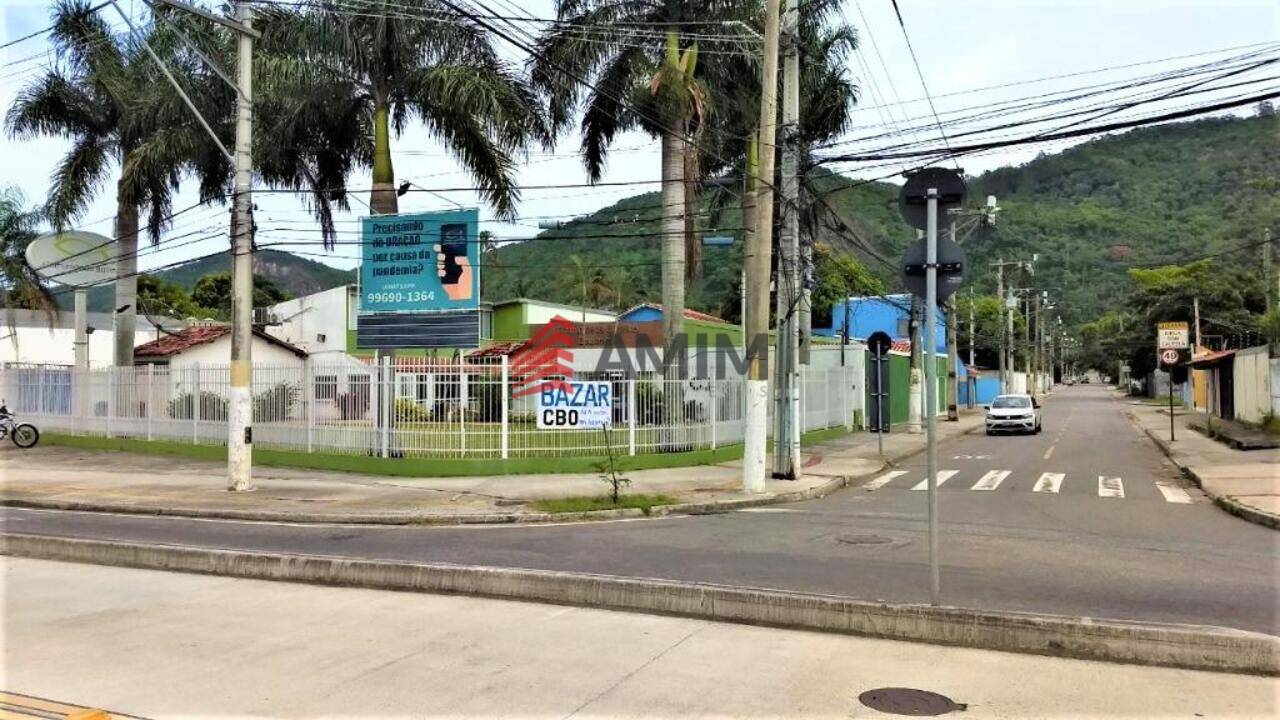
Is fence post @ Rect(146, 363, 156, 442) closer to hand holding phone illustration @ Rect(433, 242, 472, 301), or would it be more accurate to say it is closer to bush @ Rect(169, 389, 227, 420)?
bush @ Rect(169, 389, 227, 420)

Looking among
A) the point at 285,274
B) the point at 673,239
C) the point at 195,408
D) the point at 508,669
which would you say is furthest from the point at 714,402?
the point at 285,274

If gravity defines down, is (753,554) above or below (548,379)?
below

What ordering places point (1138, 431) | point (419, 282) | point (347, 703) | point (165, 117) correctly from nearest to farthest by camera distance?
point (347, 703)
point (419, 282)
point (165, 117)
point (1138, 431)

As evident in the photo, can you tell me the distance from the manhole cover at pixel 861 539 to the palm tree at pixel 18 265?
26.4 m

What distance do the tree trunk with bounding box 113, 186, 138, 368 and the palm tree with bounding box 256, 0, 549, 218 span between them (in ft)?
25.0

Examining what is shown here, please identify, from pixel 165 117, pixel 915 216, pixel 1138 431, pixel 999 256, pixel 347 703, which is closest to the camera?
pixel 347 703

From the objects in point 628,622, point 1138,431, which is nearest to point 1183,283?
point 1138,431

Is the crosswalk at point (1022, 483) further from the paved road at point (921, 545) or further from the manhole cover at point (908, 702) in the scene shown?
the manhole cover at point (908, 702)

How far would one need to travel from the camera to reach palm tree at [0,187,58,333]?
2791 centimetres

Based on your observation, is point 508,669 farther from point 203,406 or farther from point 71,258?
point 71,258

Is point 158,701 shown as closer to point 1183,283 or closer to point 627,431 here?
point 627,431

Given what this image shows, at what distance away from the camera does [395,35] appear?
1884 centimetres

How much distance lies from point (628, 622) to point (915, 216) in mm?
3675

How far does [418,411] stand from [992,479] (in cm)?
1097
